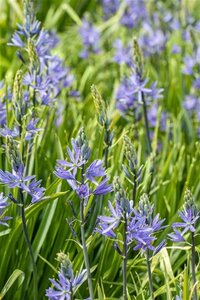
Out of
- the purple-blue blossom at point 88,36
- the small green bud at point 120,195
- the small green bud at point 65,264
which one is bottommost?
the small green bud at point 65,264

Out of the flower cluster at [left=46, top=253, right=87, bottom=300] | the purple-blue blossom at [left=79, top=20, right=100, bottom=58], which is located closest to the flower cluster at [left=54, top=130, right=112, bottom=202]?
the flower cluster at [left=46, top=253, right=87, bottom=300]

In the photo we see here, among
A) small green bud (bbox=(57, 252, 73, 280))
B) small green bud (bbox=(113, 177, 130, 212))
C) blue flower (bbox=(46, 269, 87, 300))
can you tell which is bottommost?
blue flower (bbox=(46, 269, 87, 300))

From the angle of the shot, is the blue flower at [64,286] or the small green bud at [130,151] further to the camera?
the small green bud at [130,151]

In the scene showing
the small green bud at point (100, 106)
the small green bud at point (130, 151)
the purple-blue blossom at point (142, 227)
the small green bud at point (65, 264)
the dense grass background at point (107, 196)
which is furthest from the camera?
the dense grass background at point (107, 196)

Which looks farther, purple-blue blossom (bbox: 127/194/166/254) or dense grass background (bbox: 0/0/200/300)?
dense grass background (bbox: 0/0/200/300)

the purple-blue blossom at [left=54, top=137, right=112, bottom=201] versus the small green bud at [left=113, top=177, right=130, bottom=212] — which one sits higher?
the purple-blue blossom at [left=54, top=137, right=112, bottom=201]

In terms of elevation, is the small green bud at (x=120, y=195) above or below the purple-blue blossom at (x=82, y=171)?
below

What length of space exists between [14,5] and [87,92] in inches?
49.2

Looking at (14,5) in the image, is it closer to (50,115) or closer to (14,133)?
(50,115)

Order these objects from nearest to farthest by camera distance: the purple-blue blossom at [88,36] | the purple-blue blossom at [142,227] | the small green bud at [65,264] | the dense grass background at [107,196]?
the small green bud at [65,264]
the purple-blue blossom at [142,227]
the dense grass background at [107,196]
the purple-blue blossom at [88,36]

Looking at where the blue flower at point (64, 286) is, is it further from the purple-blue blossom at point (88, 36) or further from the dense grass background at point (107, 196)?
the purple-blue blossom at point (88, 36)

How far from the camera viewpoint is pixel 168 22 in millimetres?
5555

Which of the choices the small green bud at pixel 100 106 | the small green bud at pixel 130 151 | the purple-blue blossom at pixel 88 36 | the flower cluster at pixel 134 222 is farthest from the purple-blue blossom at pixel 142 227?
the purple-blue blossom at pixel 88 36

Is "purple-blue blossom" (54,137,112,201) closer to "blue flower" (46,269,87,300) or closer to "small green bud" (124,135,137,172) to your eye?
"small green bud" (124,135,137,172)
